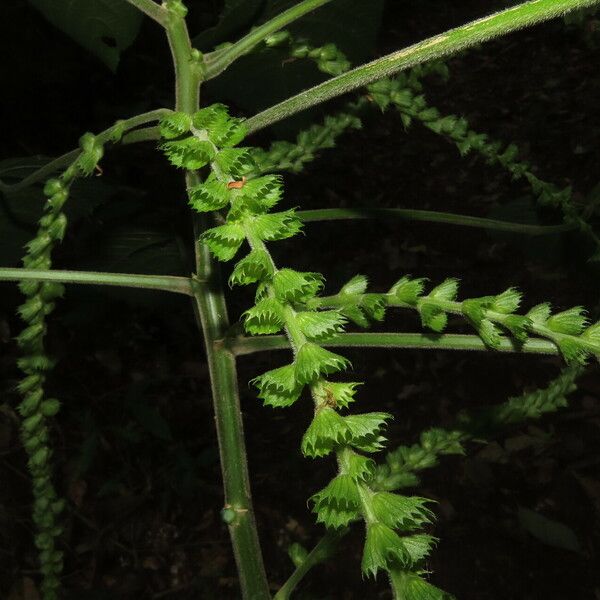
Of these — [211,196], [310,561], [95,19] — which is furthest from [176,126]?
[95,19]

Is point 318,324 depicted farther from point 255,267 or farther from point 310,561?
point 310,561

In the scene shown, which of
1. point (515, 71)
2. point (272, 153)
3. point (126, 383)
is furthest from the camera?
point (515, 71)

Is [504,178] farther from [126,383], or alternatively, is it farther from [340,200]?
[126,383]

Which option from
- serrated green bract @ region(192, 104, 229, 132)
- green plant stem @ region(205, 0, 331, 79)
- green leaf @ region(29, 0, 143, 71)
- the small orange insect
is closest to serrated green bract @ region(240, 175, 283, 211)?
the small orange insect

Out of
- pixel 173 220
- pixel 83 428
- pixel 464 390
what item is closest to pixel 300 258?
pixel 464 390

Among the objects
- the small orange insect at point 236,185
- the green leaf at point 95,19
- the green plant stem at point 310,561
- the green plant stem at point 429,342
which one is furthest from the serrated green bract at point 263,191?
the green leaf at point 95,19

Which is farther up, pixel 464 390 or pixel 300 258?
pixel 300 258
